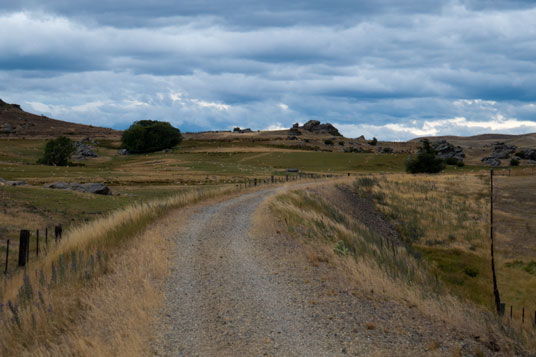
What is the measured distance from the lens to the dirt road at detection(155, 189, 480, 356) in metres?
8.02

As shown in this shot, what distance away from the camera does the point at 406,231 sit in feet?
125

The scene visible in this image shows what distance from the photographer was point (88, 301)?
9.77 m

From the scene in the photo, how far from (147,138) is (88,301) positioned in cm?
13405

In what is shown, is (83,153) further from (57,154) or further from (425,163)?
(425,163)

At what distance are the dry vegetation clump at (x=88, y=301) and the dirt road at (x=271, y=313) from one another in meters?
0.59

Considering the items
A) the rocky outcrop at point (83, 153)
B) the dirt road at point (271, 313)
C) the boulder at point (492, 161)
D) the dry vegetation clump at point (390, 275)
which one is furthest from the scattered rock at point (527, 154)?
the dirt road at point (271, 313)

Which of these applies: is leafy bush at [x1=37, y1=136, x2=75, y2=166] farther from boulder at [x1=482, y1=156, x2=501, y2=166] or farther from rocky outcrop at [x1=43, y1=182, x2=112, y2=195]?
boulder at [x1=482, y1=156, x2=501, y2=166]

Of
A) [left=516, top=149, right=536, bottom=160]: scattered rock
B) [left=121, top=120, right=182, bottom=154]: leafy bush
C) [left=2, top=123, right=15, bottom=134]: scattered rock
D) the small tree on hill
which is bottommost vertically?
the small tree on hill

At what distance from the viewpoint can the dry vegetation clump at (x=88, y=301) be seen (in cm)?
808

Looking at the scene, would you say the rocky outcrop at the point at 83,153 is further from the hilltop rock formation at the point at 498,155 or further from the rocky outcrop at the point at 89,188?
the hilltop rock formation at the point at 498,155

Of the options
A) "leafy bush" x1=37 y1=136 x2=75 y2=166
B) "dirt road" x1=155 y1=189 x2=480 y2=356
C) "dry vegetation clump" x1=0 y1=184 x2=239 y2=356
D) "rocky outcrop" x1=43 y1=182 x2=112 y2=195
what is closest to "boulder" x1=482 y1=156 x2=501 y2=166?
"rocky outcrop" x1=43 y1=182 x2=112 y2=195

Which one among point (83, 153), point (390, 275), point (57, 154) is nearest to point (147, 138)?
point (83, 153)

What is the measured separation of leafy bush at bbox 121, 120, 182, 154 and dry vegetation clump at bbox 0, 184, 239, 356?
125986 millimetres

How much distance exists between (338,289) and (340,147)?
510 feet
